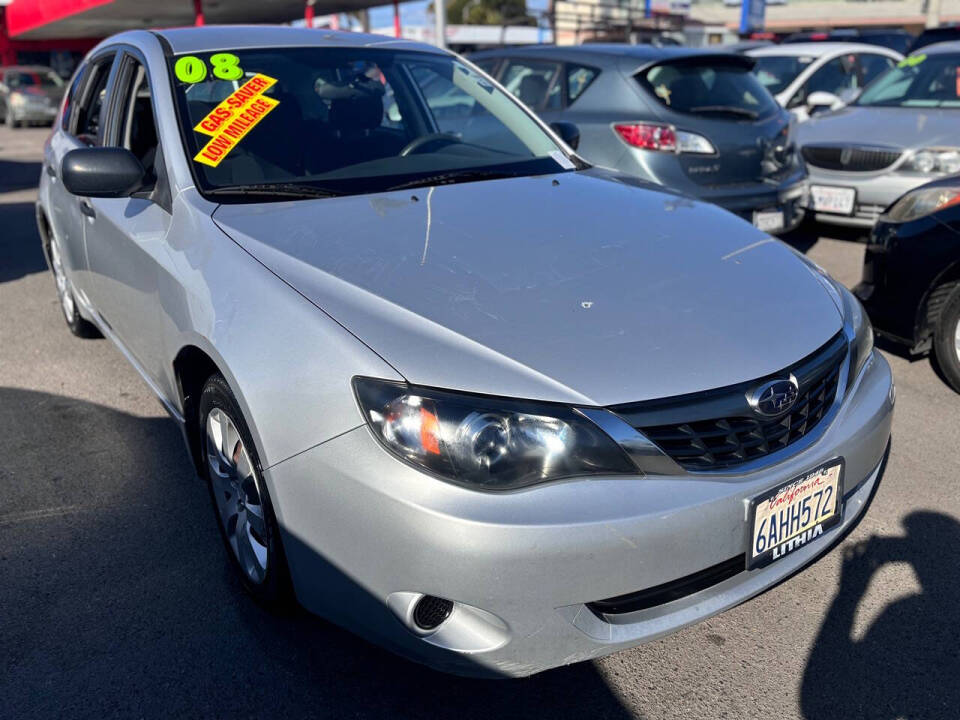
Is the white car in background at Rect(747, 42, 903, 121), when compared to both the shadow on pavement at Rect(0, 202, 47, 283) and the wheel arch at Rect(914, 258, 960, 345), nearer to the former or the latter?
the wheel arch at Rect(914, 258, 960, 345)

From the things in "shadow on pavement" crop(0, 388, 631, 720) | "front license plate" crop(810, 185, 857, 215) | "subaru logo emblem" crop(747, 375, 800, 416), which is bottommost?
"front license plate" crop(810, 185, 857, 215)

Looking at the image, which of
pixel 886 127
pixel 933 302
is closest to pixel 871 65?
pixel 886 127

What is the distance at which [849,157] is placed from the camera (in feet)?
23.0

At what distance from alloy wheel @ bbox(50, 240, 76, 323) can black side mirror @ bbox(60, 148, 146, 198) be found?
1984 mm

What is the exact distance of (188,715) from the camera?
2273 mm

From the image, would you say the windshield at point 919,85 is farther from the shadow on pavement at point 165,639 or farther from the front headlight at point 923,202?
the shadow on pavement at point 165,639

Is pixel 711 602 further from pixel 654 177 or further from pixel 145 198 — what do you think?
pixel 654 177

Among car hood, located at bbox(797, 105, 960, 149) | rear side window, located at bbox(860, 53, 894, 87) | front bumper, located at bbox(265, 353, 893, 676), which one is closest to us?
front bumper, located at bbox(265, 353, 893, 676)

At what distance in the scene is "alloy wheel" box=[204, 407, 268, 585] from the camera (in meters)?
2.47

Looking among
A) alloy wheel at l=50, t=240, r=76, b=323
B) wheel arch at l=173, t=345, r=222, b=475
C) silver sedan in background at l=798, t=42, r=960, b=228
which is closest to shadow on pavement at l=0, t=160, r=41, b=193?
alloy wheel at l=50, t=240, r=76, b=323

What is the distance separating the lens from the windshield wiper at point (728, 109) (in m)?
6.32

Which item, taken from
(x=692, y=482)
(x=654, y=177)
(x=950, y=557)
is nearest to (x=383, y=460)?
(x=692, y=482)

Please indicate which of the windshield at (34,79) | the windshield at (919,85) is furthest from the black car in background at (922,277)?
the windshield at (34,79)

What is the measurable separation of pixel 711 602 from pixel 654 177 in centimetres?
434
